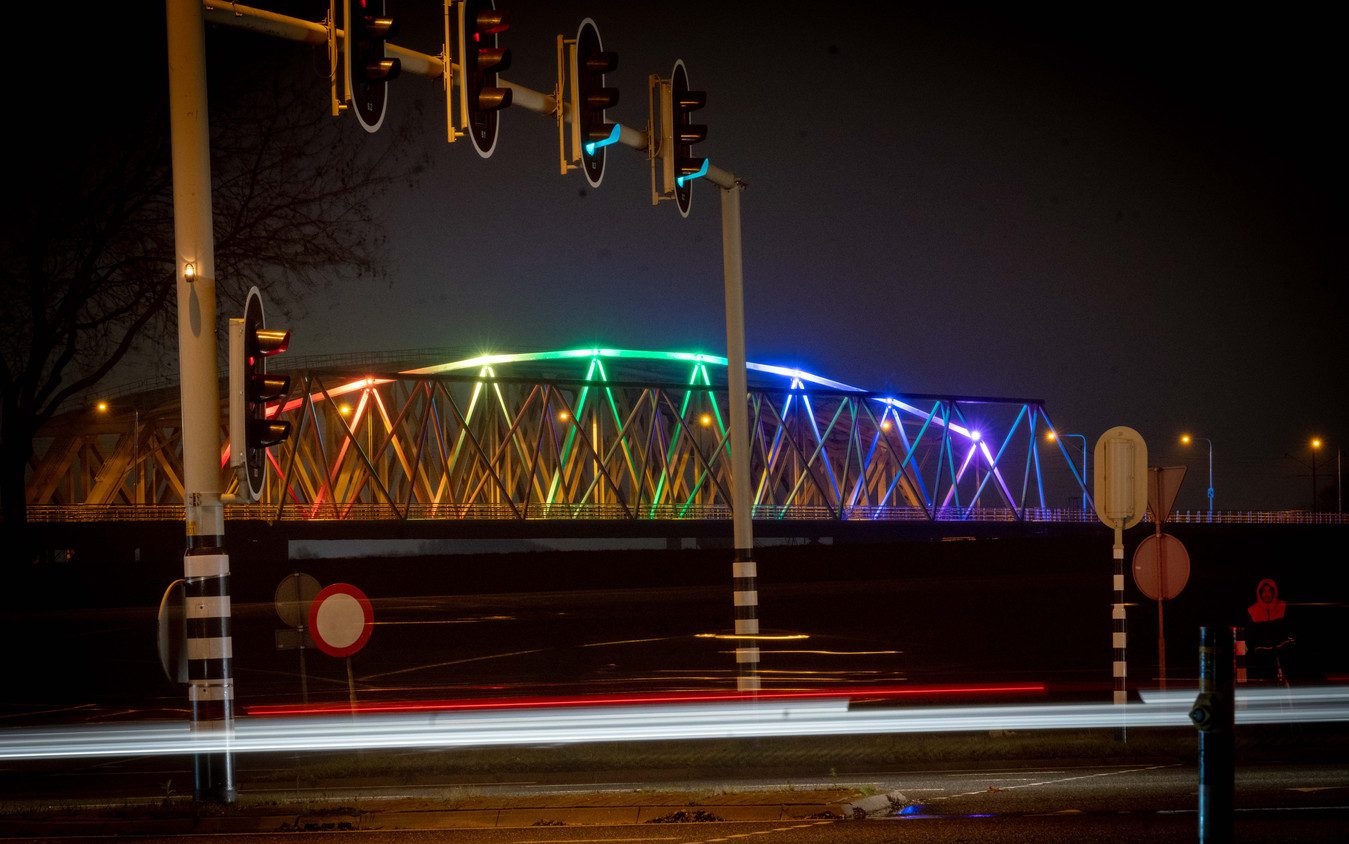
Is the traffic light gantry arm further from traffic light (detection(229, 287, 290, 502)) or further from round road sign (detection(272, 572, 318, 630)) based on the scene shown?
round road sign (detection(272, 572, 318, 630))

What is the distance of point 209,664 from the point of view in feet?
35.4

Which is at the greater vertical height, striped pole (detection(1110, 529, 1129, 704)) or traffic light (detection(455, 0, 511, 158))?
traffic light (detection(455, 0, 511, 158))

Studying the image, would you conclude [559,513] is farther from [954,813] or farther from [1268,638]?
[954,813]

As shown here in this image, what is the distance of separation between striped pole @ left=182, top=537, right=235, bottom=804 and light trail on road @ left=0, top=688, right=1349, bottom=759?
8.62ft

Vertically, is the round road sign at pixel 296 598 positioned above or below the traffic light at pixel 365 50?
below

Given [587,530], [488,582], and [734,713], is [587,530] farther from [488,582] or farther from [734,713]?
[734,713]

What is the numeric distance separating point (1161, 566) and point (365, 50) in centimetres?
920

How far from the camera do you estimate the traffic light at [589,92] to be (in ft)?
38.5

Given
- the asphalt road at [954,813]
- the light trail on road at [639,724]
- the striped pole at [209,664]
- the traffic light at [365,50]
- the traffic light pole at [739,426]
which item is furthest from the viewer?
the traffic light pole at [739,426]

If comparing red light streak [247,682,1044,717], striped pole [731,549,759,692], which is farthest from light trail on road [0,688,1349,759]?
striped pole [731,549,759,692]

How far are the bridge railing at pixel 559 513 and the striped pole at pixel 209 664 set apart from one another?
6079cm

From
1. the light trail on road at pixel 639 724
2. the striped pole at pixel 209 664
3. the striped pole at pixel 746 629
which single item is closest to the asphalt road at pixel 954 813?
the striped pole at pixel 209 664

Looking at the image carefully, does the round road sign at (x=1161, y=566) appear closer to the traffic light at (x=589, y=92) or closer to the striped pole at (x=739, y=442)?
the striped pole at (x=739, y=442)

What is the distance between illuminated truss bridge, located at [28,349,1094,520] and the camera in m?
86.1
